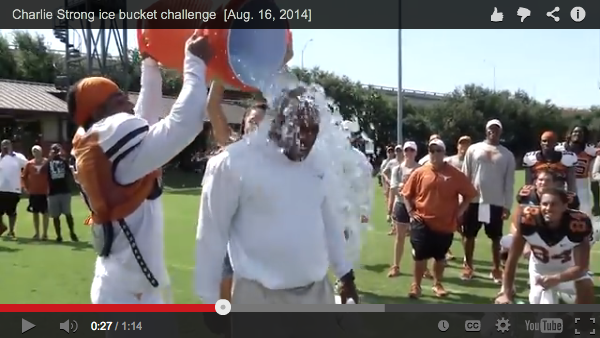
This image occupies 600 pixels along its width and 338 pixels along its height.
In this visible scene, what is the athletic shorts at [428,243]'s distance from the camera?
5.77 metres

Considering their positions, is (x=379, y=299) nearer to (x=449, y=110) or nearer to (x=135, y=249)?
(x=135, y=249)

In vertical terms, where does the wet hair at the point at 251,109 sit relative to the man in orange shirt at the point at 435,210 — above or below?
above

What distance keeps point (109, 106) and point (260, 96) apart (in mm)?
540

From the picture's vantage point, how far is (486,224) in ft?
22.1

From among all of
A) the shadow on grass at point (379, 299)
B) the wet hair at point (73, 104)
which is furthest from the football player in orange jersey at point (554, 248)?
the wet hair at point (73, 104)

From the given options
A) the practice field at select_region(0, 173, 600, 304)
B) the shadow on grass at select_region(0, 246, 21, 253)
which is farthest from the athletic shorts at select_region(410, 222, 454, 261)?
the shadow on grass at select_region(0, 246, 21, 253)

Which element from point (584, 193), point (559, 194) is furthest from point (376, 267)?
point (559, 194)

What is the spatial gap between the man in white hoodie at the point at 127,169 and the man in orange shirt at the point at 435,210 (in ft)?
11.8

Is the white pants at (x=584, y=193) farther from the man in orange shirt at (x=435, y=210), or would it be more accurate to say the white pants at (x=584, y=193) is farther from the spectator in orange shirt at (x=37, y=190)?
the spectator in orange shirt at (x=37, y=190)

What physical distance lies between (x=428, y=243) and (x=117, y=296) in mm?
3783
